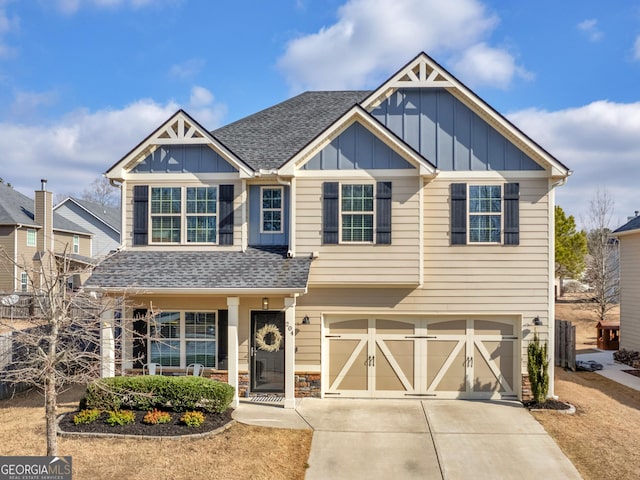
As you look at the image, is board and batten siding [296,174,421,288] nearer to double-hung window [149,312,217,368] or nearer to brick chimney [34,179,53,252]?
double-hung window [149,312,217,368]

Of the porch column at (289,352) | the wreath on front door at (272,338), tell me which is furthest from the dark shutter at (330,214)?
the wreath on front door at (272,338)

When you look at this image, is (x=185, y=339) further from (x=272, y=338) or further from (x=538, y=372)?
(x=538, y=372)

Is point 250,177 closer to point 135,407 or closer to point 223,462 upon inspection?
point 135,407

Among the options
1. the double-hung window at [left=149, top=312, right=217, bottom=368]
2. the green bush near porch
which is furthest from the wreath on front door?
the green bush near porch

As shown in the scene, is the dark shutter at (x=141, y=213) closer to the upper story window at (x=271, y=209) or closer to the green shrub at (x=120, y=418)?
the upper story window at (x=271, y=209)

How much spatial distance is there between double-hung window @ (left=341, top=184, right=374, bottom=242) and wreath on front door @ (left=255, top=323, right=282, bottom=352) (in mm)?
2885

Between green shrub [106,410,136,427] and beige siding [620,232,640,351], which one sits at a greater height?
beige siding [620,232,640,351]

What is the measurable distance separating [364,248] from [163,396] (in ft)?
18.0

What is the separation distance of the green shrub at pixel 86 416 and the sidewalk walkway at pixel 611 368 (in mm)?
13623

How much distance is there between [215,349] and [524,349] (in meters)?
7.70

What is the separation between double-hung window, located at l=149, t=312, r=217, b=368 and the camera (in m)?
11.7

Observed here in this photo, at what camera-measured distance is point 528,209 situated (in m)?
11.5

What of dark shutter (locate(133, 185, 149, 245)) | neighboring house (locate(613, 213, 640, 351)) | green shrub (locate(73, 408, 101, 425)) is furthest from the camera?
neighboring house (locate(613, 213, 640, 351))

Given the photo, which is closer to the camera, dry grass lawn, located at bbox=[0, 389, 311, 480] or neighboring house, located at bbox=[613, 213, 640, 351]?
dry grass lawn, located at bbox=[0, 389, 311, 480]
